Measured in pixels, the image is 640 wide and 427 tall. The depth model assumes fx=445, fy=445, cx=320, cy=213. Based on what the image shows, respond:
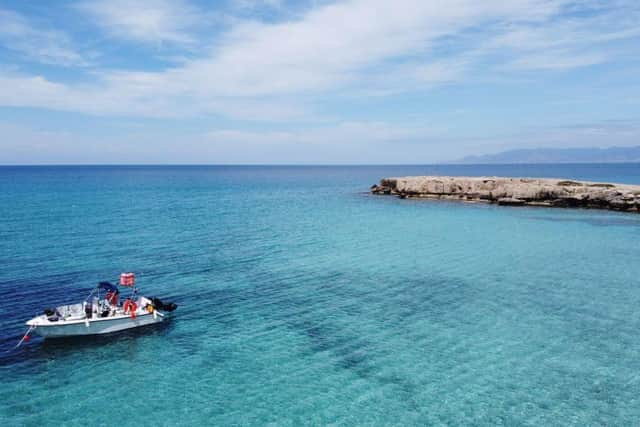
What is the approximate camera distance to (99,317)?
76.9 feet

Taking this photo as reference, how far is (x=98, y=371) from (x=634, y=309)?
29402 mm

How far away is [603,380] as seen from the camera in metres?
18.5

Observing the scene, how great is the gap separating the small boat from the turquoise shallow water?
798mm

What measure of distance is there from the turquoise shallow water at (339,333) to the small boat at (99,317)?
2.62ft

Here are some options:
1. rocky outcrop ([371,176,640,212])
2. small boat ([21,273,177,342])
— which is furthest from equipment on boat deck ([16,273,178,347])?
rocky outcrop ([371,176,640,212])

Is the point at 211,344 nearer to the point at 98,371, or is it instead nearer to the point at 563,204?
the point at 98,371

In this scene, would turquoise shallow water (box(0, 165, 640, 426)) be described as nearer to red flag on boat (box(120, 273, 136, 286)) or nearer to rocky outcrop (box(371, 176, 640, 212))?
red flag on boat (box(120, 273, 136, 286))

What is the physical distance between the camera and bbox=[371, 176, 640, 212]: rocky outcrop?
232 feet

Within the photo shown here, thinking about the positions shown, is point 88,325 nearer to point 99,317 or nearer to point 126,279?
point 99,317

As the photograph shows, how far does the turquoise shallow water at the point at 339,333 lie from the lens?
55.0 feet

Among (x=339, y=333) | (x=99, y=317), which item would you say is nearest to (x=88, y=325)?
(x=99, y=317)

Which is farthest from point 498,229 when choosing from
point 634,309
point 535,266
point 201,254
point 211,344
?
point 211,344

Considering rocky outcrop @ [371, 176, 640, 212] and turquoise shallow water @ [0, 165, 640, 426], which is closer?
turquoise shallow water @ [0, 165, 640, 426]

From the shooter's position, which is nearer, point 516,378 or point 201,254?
point 516,378
